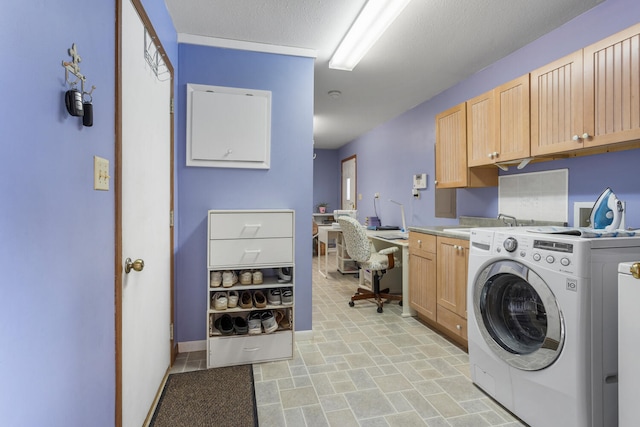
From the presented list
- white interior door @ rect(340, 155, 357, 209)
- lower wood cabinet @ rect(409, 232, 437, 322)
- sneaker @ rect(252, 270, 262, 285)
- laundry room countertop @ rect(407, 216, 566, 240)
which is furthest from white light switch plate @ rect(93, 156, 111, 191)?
white interior door @ rect(340, 155, 357, 209)

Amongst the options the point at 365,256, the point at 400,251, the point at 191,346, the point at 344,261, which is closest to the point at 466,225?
the point at 400,251

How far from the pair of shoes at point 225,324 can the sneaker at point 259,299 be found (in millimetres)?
232

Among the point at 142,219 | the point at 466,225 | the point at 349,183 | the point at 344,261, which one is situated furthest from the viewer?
the point at 349,183

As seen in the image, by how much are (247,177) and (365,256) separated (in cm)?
156

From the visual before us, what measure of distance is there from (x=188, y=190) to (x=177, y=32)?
1.15 metres

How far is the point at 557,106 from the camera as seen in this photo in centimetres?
201

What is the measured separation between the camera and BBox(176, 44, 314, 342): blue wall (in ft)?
7.75

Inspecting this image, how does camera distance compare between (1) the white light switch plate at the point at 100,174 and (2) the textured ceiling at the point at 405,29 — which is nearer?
(1) the white light switch plate at the point at 100,174

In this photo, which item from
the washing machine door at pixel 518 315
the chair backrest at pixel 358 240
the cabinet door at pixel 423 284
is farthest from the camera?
the chair backrest at pixel 358 240

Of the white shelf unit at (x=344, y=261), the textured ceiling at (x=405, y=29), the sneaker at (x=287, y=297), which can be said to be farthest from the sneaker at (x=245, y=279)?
the white shelf unit at (x=344, y=261)

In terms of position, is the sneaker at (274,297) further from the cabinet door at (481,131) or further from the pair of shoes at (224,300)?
the cabinet door at (481,131)

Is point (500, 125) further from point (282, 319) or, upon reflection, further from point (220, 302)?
point (220, 302)

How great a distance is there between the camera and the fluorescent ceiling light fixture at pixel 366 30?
1935 mm

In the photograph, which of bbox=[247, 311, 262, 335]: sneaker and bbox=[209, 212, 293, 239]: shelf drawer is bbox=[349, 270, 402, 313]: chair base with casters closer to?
bbox=[247, 311, 262, 335]: sneaker
